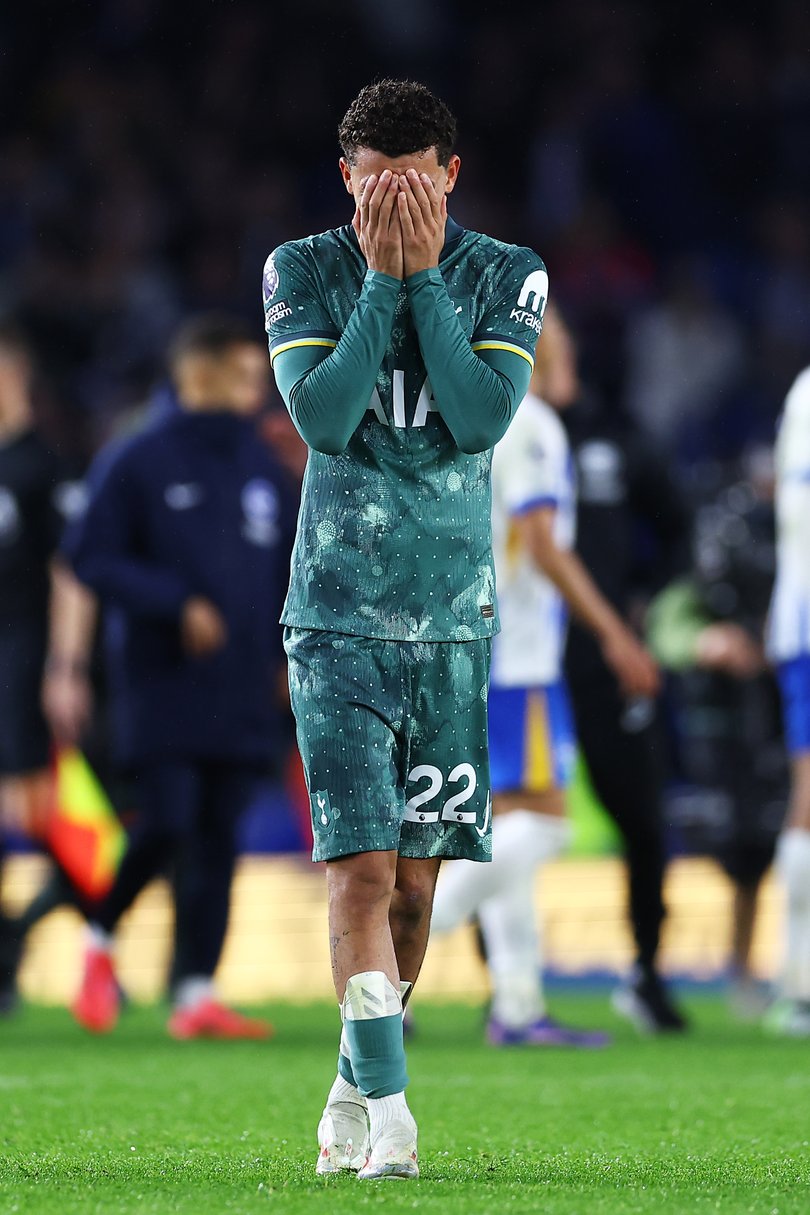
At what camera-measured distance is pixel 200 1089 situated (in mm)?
5238

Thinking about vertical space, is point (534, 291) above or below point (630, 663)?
above

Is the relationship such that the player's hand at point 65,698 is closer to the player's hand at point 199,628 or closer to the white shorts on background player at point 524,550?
the player's hand at point 199,628

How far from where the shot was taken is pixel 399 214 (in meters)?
3.58

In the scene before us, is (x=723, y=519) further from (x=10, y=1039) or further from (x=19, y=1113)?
(x=19, y=1113)

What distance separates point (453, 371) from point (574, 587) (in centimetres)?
289

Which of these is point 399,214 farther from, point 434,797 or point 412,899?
point 412,899

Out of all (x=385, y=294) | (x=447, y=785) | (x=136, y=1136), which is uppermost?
(x=385, y=294)

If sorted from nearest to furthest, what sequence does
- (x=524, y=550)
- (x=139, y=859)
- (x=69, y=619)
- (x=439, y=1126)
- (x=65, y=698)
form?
1. (x=439, y=1126)
2. (x=524, y=550)
3. (x=139, y=859)
4. (x=65, y=698)
5. (x=69, y=619)

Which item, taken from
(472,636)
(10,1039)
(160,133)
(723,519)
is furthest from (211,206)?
(472,636)

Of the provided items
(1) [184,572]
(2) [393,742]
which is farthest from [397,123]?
(1) [184,572]

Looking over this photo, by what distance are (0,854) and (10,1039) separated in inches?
65.9

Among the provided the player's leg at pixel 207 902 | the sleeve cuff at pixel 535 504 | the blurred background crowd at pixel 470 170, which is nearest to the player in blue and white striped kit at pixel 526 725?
the sleeve cuff at pixel 535 504

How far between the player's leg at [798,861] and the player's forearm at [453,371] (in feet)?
11.2

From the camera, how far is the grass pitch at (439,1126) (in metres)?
3.31
